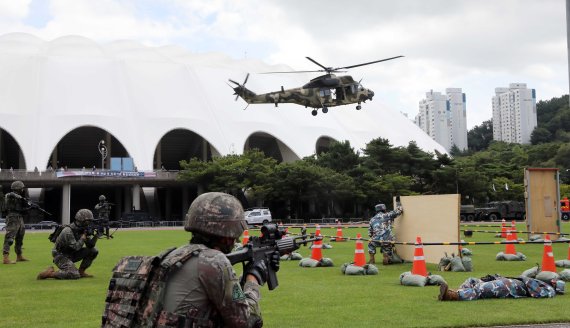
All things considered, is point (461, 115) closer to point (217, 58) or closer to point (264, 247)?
point (217, 58)

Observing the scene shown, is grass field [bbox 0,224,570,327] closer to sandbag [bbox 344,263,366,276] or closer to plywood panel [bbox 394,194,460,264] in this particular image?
sandbag [bbox 344,263,366,276]

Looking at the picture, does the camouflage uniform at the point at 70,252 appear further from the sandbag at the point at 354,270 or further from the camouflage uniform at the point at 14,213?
the sandbag at the point at 354,270

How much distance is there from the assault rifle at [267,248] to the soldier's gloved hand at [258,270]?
30 mm

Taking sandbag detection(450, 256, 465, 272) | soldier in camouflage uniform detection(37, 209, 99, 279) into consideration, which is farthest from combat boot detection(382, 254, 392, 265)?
soldier in camouflage uniform detection(37, 209, 99, 279)

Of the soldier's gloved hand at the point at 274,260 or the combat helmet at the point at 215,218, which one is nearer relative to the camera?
the combat helmet at the point at 215,218

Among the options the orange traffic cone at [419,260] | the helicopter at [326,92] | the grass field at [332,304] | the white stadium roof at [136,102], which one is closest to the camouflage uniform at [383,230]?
the grass field at [332,304]

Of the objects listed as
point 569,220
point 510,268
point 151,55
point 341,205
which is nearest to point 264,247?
point 510,268

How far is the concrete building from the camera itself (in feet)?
174

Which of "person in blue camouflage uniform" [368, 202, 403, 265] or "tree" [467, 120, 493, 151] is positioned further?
"tree" [467, 120, 493, 151]

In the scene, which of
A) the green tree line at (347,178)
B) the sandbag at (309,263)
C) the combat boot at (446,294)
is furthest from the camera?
the green tree line at (347,178)

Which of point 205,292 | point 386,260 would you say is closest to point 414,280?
point 386,260

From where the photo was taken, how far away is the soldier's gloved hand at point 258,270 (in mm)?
3473

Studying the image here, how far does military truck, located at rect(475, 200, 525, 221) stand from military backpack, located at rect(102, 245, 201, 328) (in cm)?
4336

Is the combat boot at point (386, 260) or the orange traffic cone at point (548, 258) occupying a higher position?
the orange traffic cone at point (548, 258)
